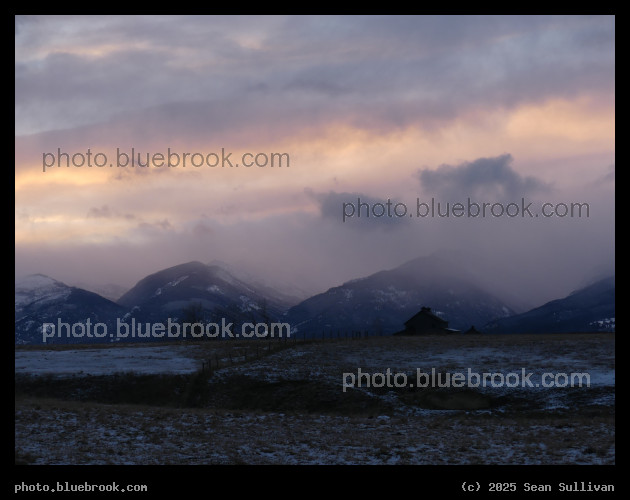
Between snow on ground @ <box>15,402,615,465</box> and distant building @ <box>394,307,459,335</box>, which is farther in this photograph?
distant building @ <box>394,307,459,335</box>

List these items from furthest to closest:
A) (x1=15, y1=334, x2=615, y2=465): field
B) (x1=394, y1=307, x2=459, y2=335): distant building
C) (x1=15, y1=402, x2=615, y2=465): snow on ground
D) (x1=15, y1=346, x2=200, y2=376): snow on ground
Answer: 1. (x1=394, y1=307, x2=459, y2=335): distant building
2. (x1=15, y1=346, x2=200, y2=376): snow on ground
3. (x1=15, y1=334, x2=615, y2=465): field
4. (x1=15, y1=402, x2=615, y2=465): snow on ground

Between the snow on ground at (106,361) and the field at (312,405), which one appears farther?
the snow on ground at (106,361)

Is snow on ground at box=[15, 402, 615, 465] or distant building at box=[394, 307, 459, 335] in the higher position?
snow on ground at box=[15, 402, 615, 465]

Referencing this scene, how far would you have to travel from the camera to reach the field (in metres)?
28.1

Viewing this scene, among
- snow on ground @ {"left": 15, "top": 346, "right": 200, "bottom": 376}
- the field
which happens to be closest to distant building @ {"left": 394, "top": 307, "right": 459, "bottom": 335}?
the field

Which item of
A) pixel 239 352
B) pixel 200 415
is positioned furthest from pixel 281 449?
pixel 239 352

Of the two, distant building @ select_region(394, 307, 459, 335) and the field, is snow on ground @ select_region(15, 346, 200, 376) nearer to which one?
the field

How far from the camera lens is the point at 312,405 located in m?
48.6

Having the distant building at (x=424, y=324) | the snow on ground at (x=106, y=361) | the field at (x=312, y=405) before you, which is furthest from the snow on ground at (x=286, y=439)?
the distant building at (x=424, y=324)

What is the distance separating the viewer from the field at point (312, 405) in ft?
92.3

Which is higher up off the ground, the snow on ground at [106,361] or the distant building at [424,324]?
the snow on ground at [106,361]

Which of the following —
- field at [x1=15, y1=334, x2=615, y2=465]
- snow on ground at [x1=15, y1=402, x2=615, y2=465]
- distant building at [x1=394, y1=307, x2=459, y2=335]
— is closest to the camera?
snow on ground at [x1=15, y1=402, x2=615, y2=465]

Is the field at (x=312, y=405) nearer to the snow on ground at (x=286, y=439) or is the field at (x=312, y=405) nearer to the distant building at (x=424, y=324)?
the snow on ground at (x=286, y=439)

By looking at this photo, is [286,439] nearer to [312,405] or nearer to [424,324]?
[312,405]
